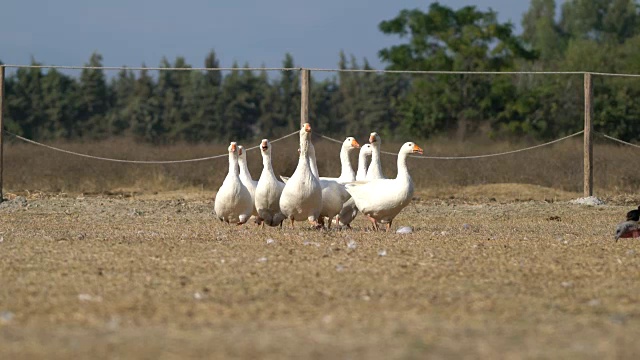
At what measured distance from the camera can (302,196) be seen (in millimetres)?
14438

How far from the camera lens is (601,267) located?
10.3m

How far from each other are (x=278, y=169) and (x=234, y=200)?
10254 mm

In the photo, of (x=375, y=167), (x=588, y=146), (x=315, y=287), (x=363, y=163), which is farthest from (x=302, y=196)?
(x=588, y=146)

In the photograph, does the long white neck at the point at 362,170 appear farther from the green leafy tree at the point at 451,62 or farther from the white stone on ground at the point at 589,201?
the green leafy tree at the point at 451,62

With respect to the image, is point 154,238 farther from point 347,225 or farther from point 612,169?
point 612,169

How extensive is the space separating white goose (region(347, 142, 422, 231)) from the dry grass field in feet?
1.49

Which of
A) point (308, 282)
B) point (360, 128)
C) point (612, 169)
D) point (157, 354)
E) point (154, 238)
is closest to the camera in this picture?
point (157, 354)

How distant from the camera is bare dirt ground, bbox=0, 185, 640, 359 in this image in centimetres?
649

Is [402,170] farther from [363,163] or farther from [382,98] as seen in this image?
[382,98]

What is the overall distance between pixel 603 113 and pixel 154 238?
27275 mm

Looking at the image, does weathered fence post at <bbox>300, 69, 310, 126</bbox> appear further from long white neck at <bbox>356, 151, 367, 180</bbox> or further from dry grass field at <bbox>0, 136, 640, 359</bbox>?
dry grass field at <bbox>0, 136, 640, 359</bbox>

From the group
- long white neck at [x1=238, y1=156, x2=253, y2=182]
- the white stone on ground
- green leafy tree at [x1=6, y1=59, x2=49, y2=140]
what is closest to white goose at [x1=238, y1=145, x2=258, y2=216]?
long white neck at [x1=238, y1=156, x2=253, y2=182]

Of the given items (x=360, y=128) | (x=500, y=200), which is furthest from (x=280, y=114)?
(x=500, y=200)

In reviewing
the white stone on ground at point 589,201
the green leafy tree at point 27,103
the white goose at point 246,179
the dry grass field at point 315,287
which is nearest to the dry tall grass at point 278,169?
the white stone on ground at point 589,201
